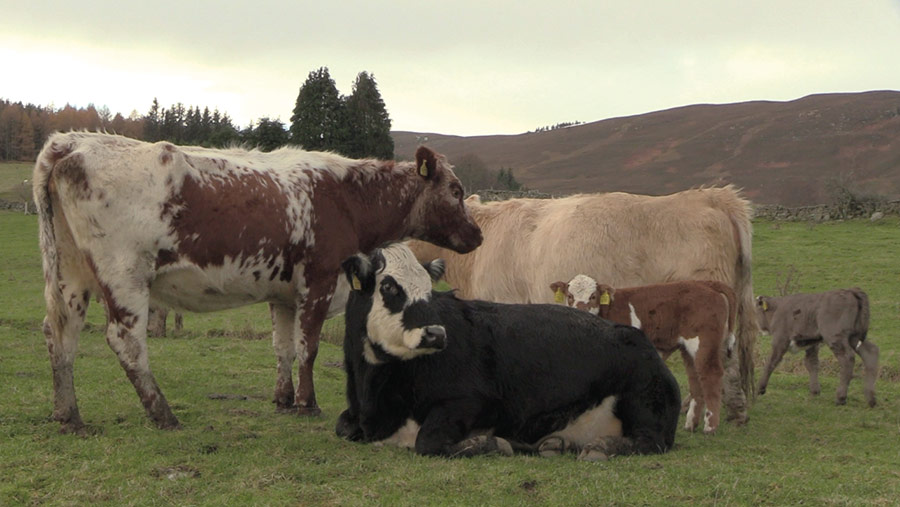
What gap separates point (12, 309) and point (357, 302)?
16.2 metres

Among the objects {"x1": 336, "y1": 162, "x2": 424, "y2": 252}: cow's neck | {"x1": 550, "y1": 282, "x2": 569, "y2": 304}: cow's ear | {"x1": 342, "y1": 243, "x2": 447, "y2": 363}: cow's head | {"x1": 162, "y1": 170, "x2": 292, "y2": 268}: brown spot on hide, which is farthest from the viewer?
{"x1": 550, "y1": 282, "x2": 569, "y2": 304}: cow's ear

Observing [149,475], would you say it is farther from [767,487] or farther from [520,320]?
[767,487]

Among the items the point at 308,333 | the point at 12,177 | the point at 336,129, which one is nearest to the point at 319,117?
the point at 336,129

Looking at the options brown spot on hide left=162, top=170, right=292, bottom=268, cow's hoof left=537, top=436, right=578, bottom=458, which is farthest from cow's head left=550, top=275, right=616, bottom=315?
brown spot on hide left=162, top=170, right=292, bottom=268

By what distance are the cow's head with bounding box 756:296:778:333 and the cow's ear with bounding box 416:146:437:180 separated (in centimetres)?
580

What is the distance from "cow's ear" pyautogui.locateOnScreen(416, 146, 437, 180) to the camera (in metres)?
8.91

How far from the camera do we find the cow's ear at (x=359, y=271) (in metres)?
6.77

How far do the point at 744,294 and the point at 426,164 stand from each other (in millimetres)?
3930

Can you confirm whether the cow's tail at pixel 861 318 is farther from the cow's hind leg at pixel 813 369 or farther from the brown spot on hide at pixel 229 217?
the brown spot on hide at pixel 229 217

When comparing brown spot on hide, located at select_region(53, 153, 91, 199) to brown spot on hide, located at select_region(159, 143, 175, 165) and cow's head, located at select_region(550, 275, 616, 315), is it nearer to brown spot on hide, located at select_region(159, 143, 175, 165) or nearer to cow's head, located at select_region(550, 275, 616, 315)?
brown spot on hide, located at select_region(159, 143, 175, 165)

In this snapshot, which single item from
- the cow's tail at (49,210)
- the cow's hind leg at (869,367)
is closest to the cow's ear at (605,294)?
the cow's hind leg at (869,367)

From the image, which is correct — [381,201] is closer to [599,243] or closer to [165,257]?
[165,257]

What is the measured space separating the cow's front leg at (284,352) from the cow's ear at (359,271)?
1.70m

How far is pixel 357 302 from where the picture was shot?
22.8 feet
